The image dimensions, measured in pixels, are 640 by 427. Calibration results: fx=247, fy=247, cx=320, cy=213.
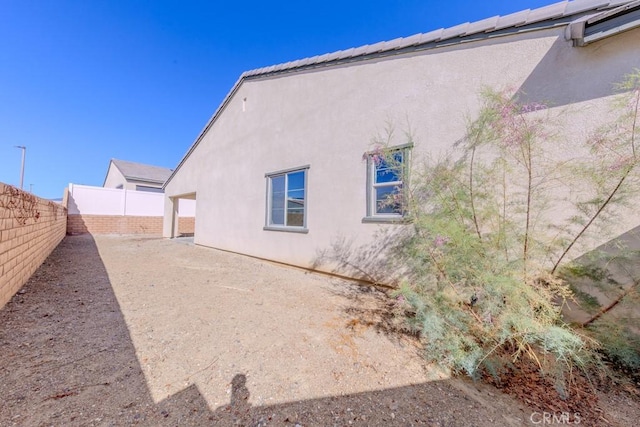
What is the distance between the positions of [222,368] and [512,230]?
320cm

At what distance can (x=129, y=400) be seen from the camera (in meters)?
1.79

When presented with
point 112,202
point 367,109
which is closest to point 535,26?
point 367,109

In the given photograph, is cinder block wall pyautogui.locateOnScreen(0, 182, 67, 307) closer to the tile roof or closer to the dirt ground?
the dirt ground

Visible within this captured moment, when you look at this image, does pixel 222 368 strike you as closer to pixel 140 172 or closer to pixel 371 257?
pixel 371 257

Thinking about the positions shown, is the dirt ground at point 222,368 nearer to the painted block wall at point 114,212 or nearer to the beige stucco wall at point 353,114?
the beige stucco wall at point 353,114

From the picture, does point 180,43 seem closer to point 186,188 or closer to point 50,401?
point 186,188

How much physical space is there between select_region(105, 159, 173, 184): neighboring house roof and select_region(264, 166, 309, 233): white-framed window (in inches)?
794

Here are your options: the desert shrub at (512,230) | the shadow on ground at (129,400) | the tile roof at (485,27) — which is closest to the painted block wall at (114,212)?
the shadow on ground at (129,400)

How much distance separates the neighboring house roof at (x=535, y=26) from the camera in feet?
8.93

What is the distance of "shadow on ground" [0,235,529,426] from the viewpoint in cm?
165

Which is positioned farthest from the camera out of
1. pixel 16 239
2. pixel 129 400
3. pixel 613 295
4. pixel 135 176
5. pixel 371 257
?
pixel 135 176

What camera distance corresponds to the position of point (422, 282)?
2.82 meters

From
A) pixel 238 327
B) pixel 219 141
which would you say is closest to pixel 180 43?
pixel 219 141

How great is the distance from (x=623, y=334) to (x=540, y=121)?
2.26m
